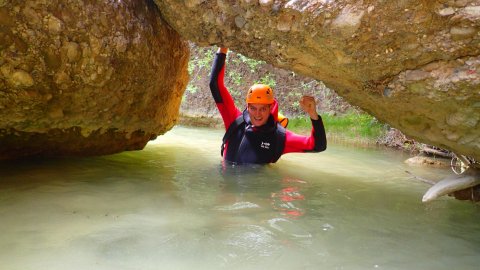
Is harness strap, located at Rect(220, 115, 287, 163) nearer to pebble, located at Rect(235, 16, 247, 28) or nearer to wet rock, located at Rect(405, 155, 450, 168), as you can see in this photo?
pebble, located at Rect(235, 16, 247, 28)

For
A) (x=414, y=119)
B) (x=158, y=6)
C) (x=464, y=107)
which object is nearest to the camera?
(x=464, y=107)

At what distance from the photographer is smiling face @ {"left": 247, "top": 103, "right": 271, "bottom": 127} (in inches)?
174

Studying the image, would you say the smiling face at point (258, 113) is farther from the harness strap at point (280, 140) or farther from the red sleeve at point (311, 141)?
the red sleeve at point (311, 141)

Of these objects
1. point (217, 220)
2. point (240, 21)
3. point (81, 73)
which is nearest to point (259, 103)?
point (240, 21)

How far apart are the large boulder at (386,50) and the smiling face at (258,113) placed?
4.96ft

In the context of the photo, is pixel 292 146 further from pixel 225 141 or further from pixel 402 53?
pixel 402 53

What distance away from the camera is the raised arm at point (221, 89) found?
4316 millimetres

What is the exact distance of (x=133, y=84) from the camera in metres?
3.52

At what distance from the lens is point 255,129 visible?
450cm

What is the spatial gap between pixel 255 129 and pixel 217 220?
7.24ft

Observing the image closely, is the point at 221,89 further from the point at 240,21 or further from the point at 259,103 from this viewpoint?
the point at 240,21

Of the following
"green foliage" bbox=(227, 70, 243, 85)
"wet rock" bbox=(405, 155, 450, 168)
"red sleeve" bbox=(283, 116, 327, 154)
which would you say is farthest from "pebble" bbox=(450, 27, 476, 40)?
"green foliage" bbox=(227, 70, 243, 85)

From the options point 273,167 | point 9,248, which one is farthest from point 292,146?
point 9,248

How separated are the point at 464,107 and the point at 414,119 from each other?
1.36 feet
